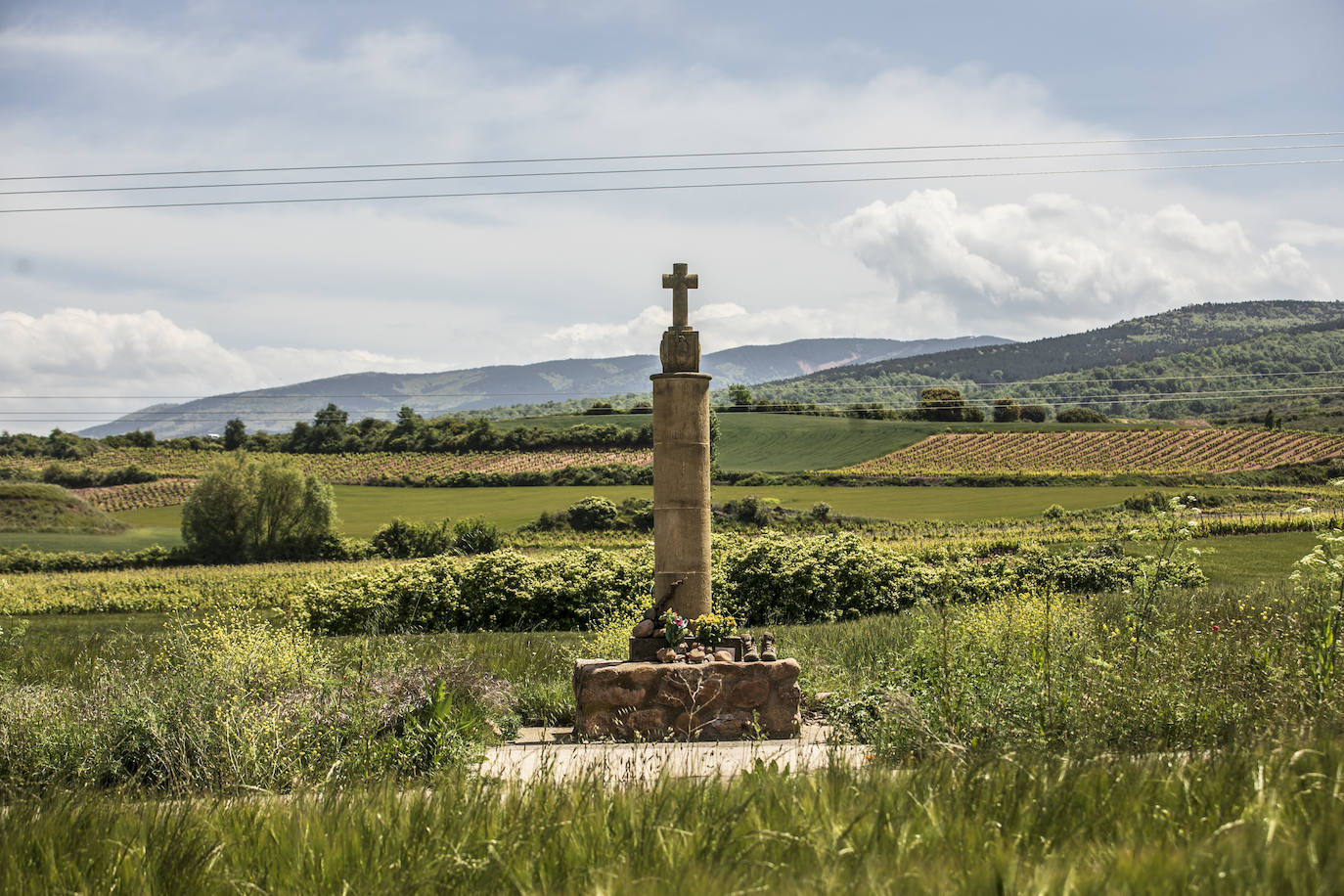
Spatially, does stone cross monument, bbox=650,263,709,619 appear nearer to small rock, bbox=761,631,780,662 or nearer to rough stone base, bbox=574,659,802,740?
small rock, bbox=761,631,780,662

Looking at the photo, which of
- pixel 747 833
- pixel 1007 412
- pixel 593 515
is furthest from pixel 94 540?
pixel 1007 412

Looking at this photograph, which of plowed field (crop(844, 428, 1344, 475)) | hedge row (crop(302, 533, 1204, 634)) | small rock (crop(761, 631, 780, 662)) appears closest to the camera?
small rock (crop(761, 631, 780, 662))

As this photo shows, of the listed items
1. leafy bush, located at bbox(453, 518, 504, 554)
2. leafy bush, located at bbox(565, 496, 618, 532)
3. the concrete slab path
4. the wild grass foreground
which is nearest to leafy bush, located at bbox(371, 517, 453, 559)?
leafy bush, located at bbox(453, 518, 504, 554)

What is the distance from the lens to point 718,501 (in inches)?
1932

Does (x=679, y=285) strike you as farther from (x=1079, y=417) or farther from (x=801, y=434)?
(x=1079, y=417)

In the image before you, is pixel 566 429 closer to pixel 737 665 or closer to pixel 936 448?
pixel 936 448

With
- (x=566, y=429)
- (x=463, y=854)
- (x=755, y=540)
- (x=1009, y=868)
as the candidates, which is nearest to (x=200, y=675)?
(x=463, y=854)

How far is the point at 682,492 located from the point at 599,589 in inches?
423

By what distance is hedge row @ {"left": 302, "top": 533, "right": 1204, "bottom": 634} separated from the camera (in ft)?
67.3

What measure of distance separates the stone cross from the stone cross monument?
701 millimetres

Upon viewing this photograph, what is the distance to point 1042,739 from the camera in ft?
18.2

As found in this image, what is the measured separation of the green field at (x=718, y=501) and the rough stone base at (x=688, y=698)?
37.8 meters

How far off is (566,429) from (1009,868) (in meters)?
68.7

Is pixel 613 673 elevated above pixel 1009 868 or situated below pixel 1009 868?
below
